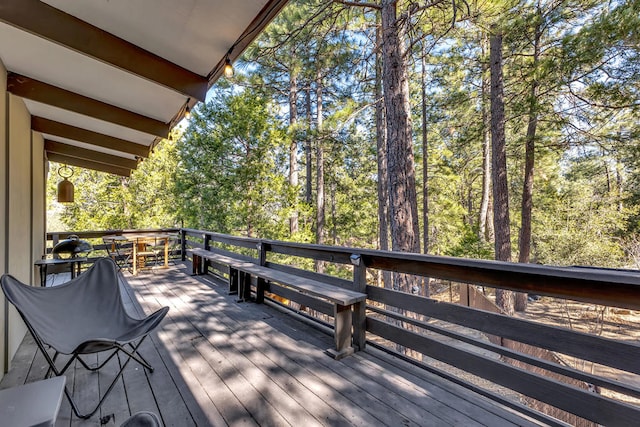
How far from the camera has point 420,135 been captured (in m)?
13.7

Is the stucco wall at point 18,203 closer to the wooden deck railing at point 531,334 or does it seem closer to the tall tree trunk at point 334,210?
the wooden deck railing at point 531,334

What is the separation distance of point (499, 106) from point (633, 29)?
3.37 meters

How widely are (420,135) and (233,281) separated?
1176cm

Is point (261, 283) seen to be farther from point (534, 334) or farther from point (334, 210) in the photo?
point (334, 210)

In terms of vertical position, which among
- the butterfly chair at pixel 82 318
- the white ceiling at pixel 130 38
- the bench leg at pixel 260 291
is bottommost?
the bench leg at pixel 260 291

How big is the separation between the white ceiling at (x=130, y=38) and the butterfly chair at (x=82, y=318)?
5.34ft

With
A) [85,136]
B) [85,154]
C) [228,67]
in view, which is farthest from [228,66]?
[85,154]

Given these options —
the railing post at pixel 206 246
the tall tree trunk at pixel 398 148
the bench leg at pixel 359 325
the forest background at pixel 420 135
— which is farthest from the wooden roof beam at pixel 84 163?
the bench leg at pixel 359 325

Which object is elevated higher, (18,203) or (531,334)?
(18,203)

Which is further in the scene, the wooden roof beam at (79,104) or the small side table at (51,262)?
the small side table at (51,262)

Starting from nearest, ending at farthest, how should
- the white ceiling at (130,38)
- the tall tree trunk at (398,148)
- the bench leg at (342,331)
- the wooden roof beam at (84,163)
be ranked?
the white ceiling at (130,38)
the bench leg at (342,331)
the tall tree trunk at (398,148)
the wooden roof beam at (84,163)

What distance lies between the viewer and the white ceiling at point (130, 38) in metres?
1.88

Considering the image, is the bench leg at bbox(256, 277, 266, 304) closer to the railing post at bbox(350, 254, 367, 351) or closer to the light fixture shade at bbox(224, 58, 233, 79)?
the railing post at bbox(350, 254, 367, 351)

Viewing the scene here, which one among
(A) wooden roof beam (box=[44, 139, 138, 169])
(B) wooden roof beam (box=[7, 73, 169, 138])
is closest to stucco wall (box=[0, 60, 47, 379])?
(B) wooden roof beam (box=[7, 73, 169, 138])
